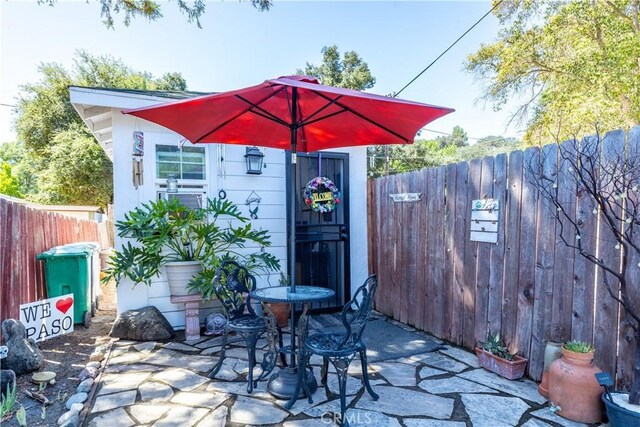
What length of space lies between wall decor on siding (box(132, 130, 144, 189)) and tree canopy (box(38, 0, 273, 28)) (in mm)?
1255

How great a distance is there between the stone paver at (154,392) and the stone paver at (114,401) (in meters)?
0.06

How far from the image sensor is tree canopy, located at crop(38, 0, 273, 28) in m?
Answer: 3.91

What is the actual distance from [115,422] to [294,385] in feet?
3.63

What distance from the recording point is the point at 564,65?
8781 millimetres

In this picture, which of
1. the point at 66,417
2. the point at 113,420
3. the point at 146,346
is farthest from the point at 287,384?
the point at 146,346

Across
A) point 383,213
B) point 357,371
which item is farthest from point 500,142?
point 357,371

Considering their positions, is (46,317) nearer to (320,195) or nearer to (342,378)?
(342,378)

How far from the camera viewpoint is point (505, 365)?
2773 millimetres

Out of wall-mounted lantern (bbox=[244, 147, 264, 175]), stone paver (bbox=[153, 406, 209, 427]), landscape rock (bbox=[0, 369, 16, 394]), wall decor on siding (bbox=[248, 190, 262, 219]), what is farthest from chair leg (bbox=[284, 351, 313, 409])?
wall-mounted lantern (bbox=[244, 147, 264, 175])

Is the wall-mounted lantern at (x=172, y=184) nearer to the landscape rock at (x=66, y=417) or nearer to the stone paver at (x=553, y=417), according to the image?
the landscape rock at (x=66, y=417)

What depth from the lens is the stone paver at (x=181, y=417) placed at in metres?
2.14

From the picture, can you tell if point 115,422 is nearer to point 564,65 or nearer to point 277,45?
point 277,45

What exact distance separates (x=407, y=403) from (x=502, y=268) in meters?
1.38

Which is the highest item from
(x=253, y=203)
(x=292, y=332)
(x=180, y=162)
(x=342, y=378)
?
(x=180, y=162)
